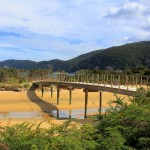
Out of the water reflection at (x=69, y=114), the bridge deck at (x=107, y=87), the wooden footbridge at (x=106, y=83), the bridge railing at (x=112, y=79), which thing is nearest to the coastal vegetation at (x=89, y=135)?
the wooden footbridge at (x=106, y=83)

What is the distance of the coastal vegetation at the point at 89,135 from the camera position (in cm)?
673

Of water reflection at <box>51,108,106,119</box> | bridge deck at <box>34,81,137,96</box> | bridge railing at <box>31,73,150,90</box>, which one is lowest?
water reflection at <box>51,108,106,119</box>

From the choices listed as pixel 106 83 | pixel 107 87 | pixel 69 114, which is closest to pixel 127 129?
pixel 107 87

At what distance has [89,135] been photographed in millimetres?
7656

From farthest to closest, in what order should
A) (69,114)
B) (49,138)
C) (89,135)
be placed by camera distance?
(69,114) → (89,135) → (49,138)

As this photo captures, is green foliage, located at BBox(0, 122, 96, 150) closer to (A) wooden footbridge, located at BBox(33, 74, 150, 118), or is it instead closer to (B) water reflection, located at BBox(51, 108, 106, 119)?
(A) wooden footbridge, located at BBox(33, 74, 150, 118)

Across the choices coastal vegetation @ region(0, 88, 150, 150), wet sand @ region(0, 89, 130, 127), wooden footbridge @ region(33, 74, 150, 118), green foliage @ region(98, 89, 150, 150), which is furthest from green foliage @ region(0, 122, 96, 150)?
wet sand @ region(0, 89, 130, 127)

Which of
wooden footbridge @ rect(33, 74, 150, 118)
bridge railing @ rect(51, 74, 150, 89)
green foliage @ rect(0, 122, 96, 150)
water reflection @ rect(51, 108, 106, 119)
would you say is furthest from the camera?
water reflection @ rect(51, 108, 106, 119)

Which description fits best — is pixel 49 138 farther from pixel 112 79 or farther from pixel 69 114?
pixel 69 114

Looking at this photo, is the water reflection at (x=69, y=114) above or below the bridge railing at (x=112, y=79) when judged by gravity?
below

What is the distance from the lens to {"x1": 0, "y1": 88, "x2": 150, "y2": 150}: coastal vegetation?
22.1 feet

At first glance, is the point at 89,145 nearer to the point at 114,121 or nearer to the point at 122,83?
the point at 114,121

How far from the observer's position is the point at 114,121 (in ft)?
27.6

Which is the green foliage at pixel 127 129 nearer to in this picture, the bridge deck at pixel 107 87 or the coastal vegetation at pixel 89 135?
the coastal vegetation at pixel 89 135
